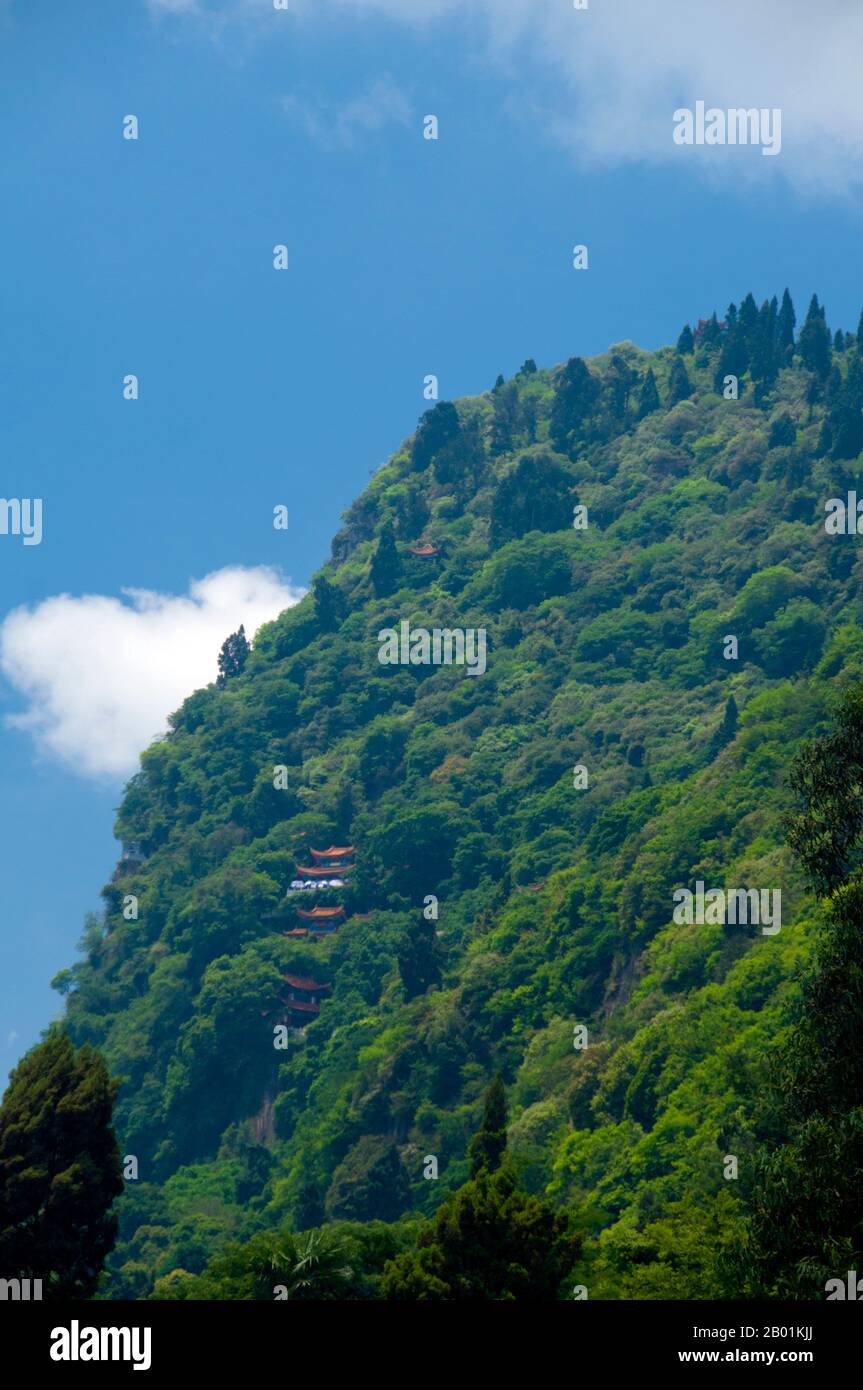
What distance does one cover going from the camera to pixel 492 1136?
195ft

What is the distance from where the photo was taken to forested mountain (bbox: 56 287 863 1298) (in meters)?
75.1

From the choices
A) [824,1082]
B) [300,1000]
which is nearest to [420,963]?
[300,1000]

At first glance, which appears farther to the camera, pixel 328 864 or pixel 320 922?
pixel 328 864

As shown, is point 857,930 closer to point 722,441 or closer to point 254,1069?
point 254,1069

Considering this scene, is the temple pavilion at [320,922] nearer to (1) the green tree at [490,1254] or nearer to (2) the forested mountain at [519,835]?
(2) the forested mountain at [519,835]

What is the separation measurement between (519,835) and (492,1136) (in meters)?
54.3

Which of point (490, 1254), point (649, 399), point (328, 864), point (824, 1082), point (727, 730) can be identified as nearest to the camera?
point (824, 1082)


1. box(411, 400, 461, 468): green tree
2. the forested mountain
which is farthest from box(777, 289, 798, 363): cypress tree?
box(411, 400, 461, 468): green tree

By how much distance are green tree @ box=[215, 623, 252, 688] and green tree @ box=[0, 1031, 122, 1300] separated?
98846mm

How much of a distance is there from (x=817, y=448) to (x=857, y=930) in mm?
97662

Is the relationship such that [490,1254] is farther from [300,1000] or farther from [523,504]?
[523,504]

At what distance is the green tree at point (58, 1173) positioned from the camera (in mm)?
48625

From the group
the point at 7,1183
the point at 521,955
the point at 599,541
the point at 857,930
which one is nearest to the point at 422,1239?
the point at 7,1183

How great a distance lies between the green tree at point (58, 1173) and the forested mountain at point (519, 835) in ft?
15.6
